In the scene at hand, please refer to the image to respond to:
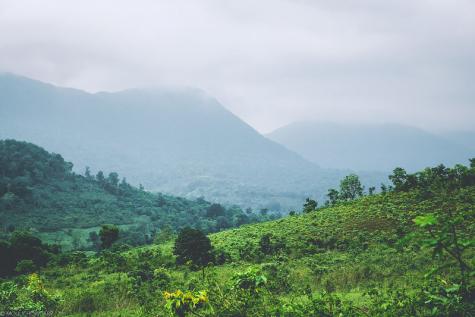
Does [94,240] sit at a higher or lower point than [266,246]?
lower

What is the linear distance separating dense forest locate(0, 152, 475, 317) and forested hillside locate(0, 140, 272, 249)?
115 ft

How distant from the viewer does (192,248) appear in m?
34.3

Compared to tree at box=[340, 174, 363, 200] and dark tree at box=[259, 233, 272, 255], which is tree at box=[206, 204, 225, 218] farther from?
dark tree at box=[259, 233, 272, 255]

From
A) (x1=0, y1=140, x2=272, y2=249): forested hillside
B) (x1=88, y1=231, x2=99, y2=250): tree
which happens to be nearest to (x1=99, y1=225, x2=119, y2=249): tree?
(x1=0, y1=140, x2=272, y2=249): forested hillside

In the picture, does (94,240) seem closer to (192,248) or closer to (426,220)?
(192,248)

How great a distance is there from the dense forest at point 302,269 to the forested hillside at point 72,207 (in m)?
35.1

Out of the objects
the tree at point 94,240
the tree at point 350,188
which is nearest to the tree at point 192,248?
the tree at point 350,188

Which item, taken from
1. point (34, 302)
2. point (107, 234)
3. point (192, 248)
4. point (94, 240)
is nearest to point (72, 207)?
A: point (94, 240)

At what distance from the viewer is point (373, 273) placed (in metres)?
19.6

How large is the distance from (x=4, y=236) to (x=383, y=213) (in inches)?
2327

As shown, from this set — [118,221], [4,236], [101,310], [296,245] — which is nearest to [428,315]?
[101,310]

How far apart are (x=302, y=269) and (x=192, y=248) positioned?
12744 mm

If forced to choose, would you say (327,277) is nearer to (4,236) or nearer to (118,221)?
(4,236)

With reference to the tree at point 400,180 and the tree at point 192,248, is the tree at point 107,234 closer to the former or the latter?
the tree at point 192,248
